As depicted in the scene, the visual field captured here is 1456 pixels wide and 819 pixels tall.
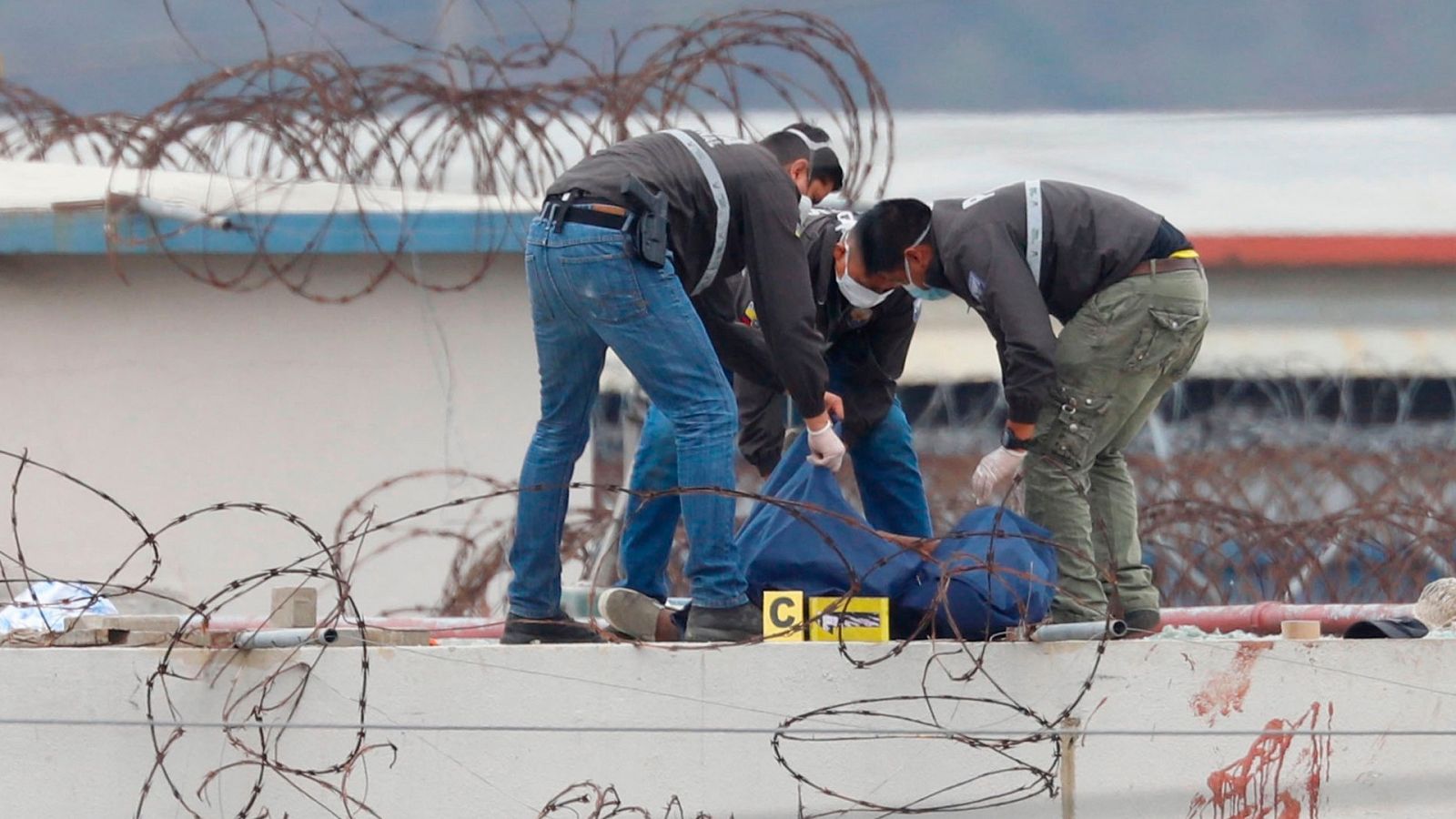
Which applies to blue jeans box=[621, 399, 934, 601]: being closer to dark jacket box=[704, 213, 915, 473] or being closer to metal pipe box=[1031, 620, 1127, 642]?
dark jacket box=[704, 213, 915, 473]

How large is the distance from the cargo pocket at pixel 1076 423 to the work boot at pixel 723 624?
3.18 feet

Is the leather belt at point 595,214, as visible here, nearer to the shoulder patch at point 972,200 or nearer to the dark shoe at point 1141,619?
the shoulder patch at point 972,200

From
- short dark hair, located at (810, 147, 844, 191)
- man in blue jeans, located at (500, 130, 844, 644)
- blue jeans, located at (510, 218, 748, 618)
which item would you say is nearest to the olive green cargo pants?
man in blue jeans, located at (500, 130, 844, 644)

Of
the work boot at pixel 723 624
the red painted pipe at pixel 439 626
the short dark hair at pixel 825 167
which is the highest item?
the short dark hair at pixel 825 167

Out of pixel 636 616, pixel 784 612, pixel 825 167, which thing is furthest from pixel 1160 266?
pixel 636 616

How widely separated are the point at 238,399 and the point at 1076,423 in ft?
14.4

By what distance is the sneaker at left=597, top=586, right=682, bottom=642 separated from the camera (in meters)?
4.41

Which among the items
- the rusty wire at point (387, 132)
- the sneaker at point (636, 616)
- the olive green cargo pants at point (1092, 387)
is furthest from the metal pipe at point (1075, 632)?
the rusty wire at point (387, 132)

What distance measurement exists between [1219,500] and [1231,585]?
1.18m

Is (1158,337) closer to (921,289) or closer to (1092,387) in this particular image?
(1092,387)

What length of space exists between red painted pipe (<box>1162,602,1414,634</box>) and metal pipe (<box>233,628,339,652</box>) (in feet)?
9.62

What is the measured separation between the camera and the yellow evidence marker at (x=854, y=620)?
162 inches

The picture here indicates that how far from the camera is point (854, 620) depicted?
13.7 ft

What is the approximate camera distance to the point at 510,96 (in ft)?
23.2
